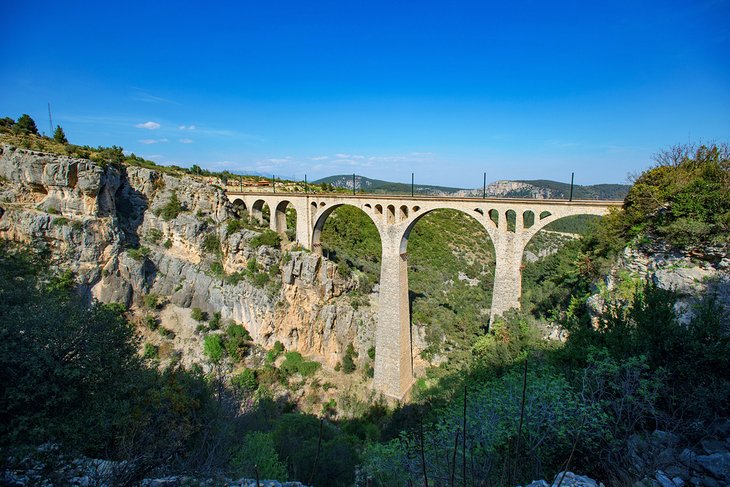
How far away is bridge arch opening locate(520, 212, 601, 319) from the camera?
44.2ft

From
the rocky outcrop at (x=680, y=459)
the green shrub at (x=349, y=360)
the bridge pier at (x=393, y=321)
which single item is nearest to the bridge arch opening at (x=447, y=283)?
the bridge pier at (x=393, y=321)

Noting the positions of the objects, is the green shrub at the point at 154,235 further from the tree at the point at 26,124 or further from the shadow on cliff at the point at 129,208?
the tree at the point at 26,124

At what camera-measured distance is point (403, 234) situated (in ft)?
52.1

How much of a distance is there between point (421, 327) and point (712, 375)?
14.2 meters

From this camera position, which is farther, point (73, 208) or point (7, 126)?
point (7, 126)

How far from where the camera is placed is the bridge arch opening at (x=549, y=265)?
1346 cm

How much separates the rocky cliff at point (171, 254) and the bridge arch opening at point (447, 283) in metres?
3.44

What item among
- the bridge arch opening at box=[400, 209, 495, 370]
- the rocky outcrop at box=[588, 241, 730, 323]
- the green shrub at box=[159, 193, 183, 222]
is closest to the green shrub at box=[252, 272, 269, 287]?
the green shrub at box=[159, 193, 183, 222]

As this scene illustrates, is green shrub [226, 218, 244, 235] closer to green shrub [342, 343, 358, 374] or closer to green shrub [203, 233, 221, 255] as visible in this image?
green shrub [203, 233, 221, 255]

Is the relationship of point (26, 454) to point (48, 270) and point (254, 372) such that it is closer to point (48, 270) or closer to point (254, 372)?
point (254, 372)

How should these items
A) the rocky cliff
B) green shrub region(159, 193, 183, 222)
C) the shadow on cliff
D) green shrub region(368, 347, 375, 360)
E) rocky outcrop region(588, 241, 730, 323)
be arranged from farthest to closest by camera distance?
green shrub region(159, 193, 183, 222) < the shadow on cliff < the rocky cliff < green shrub region(368, 347, 375, 360) < rocky outcrop region(588, 241, 730, 323)

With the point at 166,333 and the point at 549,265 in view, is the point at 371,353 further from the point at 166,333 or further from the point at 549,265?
the point at 166,333

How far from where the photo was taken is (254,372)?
1891 cm

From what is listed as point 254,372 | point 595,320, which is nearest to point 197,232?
point 254,372
